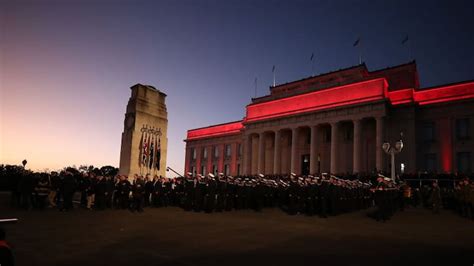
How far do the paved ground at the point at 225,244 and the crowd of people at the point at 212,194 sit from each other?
3900 millimetres

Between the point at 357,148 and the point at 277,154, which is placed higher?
the point at 357,148

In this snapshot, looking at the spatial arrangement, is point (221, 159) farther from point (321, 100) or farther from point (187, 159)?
point (321, 100)

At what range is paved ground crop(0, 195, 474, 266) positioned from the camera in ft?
22.2

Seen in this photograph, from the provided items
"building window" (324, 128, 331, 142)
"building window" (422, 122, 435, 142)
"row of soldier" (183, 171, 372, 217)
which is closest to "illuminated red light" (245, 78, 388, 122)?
"building window" (324, 128, 331, 142)

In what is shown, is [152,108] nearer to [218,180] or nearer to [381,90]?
[218,180]

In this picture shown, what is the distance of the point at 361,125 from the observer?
42.4 metres

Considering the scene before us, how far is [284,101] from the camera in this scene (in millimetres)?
51500

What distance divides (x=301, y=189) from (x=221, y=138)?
51418 millimetres

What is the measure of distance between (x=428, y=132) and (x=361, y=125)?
789 cm

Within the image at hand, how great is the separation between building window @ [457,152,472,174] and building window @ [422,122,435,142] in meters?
3.42

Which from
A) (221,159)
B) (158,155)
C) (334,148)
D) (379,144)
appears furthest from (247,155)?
(158,155)

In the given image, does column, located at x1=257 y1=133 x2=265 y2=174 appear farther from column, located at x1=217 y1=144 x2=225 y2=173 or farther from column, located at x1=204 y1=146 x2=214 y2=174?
column, located at x1=204 y1=146 x2=214 y2=174

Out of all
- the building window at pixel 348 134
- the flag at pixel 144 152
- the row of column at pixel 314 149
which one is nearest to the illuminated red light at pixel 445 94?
the row of column at pixel 314 149

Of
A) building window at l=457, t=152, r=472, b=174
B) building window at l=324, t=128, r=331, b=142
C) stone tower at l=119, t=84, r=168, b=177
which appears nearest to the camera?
stone tower at l=119, t=84, r=168, b=177
